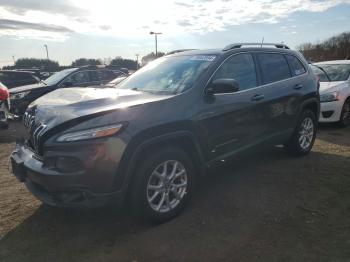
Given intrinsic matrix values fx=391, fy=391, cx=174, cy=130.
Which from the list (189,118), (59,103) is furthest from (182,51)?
(59,103)

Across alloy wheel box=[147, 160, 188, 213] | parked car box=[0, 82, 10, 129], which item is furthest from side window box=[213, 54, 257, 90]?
parked car box=[0, 82, 10, 129]

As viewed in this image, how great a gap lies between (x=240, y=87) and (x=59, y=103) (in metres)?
2.20

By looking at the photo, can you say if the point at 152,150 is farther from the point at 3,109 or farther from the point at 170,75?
the point at 3,109

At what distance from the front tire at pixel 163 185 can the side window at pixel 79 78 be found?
883 cm

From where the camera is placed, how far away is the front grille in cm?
373

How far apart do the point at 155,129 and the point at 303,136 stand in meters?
3.50

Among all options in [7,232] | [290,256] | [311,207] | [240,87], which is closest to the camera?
[290,256]

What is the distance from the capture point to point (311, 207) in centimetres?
441

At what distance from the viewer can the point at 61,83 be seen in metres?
12.0

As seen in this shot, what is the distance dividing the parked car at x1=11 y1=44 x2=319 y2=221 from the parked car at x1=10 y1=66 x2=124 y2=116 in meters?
7.17

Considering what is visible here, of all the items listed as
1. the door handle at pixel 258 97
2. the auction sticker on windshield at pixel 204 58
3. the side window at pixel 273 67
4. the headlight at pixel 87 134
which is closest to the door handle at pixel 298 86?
the side window at pixel 273 67


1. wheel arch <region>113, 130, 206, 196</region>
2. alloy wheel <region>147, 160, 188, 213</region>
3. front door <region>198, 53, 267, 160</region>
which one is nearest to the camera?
wheel arch <region>113, 130, 206, 196</region>

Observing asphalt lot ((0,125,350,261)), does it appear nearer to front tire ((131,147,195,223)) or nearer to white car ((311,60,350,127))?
front tire ((131,147,195,223))

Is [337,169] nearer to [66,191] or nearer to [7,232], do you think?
[66,191]
